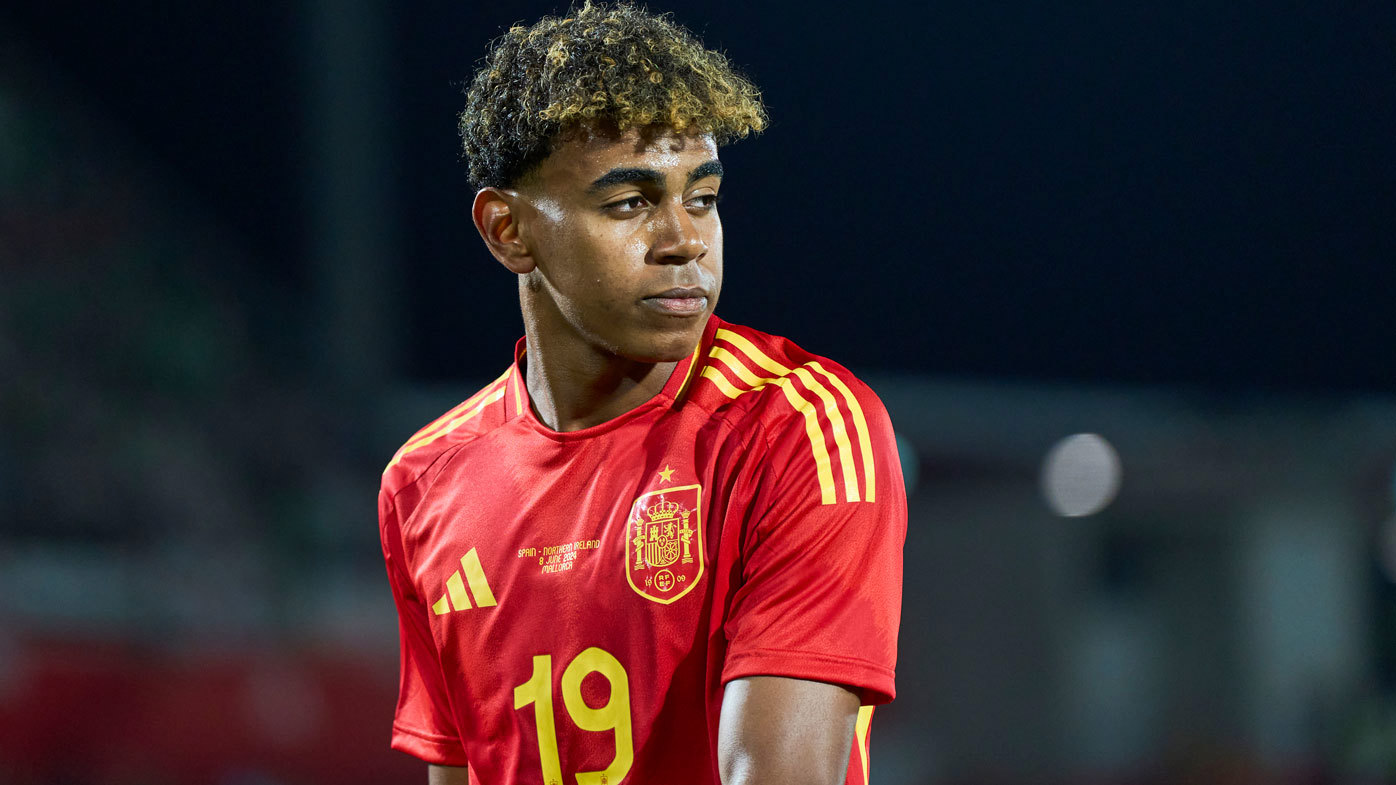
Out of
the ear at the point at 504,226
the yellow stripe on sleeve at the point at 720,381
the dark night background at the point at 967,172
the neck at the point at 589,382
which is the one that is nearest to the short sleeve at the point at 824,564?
the yellow stripe on sleeve at the point at 720,381

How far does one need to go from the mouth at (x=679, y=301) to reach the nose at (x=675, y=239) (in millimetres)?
39

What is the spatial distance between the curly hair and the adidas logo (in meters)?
0.54

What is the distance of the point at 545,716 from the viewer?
1.88 m

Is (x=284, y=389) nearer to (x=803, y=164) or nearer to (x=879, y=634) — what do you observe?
(x=803, y=164)

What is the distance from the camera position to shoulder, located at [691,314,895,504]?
5.68 feet

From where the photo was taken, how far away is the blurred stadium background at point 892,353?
5.29 metres

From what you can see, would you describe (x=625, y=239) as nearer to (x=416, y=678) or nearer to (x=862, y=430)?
(x=862, y=430)

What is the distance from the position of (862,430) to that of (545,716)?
0.58 meters

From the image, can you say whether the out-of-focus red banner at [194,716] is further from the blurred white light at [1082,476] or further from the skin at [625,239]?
the skin at [625,239]

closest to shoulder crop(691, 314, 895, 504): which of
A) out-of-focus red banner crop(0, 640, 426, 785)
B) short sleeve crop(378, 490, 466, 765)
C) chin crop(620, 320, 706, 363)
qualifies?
chin crop(620, 320, 706, 363)

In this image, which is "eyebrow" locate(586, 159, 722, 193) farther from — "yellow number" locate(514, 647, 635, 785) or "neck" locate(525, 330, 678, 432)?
"yellow number" locate(514, 647, 635, 785)

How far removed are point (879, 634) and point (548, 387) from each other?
2.09ft

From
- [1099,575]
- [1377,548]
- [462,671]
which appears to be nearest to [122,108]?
[1099,575]

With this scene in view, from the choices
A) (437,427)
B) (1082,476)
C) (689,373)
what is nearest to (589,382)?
(689,373)
